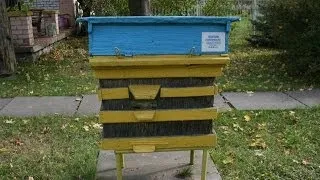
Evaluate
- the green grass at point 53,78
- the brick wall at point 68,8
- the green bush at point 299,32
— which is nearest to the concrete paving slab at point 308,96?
the green bush at point 299,32

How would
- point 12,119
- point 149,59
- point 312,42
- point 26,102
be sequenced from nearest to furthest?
point 149,59, point 12,119, point 26,102, point 312,42

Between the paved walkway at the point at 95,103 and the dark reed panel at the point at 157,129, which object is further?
the paved walkway at the point at 95,103

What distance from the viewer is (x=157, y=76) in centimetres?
339

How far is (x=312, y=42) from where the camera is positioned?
7.91m

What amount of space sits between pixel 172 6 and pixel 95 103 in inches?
372

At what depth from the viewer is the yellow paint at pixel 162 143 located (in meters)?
3.51

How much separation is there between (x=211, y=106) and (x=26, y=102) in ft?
13.0

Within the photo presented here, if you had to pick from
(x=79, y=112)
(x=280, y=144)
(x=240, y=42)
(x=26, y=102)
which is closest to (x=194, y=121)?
(x=280, y=144)

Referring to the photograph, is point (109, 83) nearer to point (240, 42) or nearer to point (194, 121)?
point (194, 121)

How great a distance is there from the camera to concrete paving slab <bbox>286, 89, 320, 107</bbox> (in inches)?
260

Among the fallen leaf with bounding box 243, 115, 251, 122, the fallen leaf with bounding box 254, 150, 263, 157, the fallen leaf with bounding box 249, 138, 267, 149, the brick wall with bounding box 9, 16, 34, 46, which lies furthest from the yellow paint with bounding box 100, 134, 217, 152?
the brick wall with bounding box 9, 16, 34, 46

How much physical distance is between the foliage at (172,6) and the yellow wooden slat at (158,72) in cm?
1228

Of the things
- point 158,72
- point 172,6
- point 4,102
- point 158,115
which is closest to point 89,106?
point 4,102

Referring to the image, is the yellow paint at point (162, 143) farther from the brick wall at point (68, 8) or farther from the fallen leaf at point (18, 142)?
the brick wall at point (68, 8)
